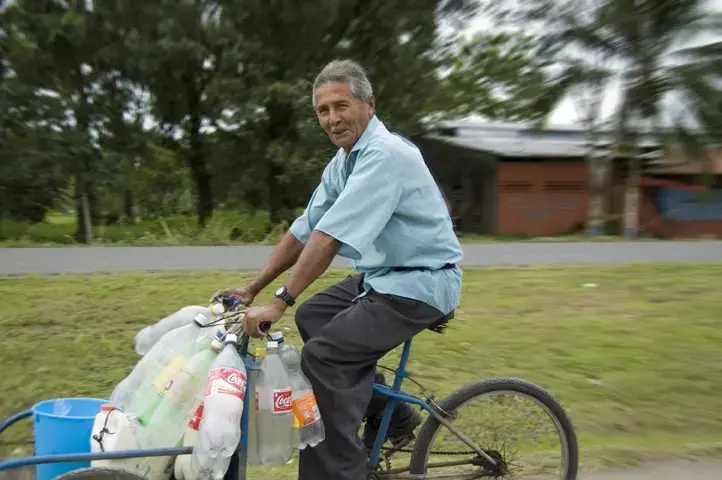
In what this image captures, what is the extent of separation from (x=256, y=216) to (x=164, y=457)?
792 inches

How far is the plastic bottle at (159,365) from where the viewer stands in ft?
8.28

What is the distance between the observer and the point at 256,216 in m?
22.5

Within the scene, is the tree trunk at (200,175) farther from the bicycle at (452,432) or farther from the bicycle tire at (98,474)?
the bicycle tire at (98,474)

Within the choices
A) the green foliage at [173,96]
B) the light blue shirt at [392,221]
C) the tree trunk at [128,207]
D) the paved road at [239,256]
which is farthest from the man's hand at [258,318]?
the tree trunk at [128,207]

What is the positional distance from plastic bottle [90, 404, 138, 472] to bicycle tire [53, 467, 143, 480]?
20 mm

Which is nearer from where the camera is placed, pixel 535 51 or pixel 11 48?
pixel 535 51

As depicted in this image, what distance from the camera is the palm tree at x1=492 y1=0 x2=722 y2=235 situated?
441 cm

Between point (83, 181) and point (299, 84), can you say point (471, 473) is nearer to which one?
point (299, 84)

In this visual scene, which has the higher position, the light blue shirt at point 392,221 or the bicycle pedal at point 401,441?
the light blue shirt at point 392,221

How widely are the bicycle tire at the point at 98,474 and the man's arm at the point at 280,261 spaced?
0.91 m

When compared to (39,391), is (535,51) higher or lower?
higher

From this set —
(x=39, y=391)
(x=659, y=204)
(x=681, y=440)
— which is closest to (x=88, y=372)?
(x=39, y=391)

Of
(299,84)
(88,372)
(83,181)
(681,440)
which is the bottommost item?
(681,440)

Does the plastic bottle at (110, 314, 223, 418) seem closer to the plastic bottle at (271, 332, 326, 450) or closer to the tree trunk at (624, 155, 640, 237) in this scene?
the plastic bottle at (271, 332, 326, 450)
